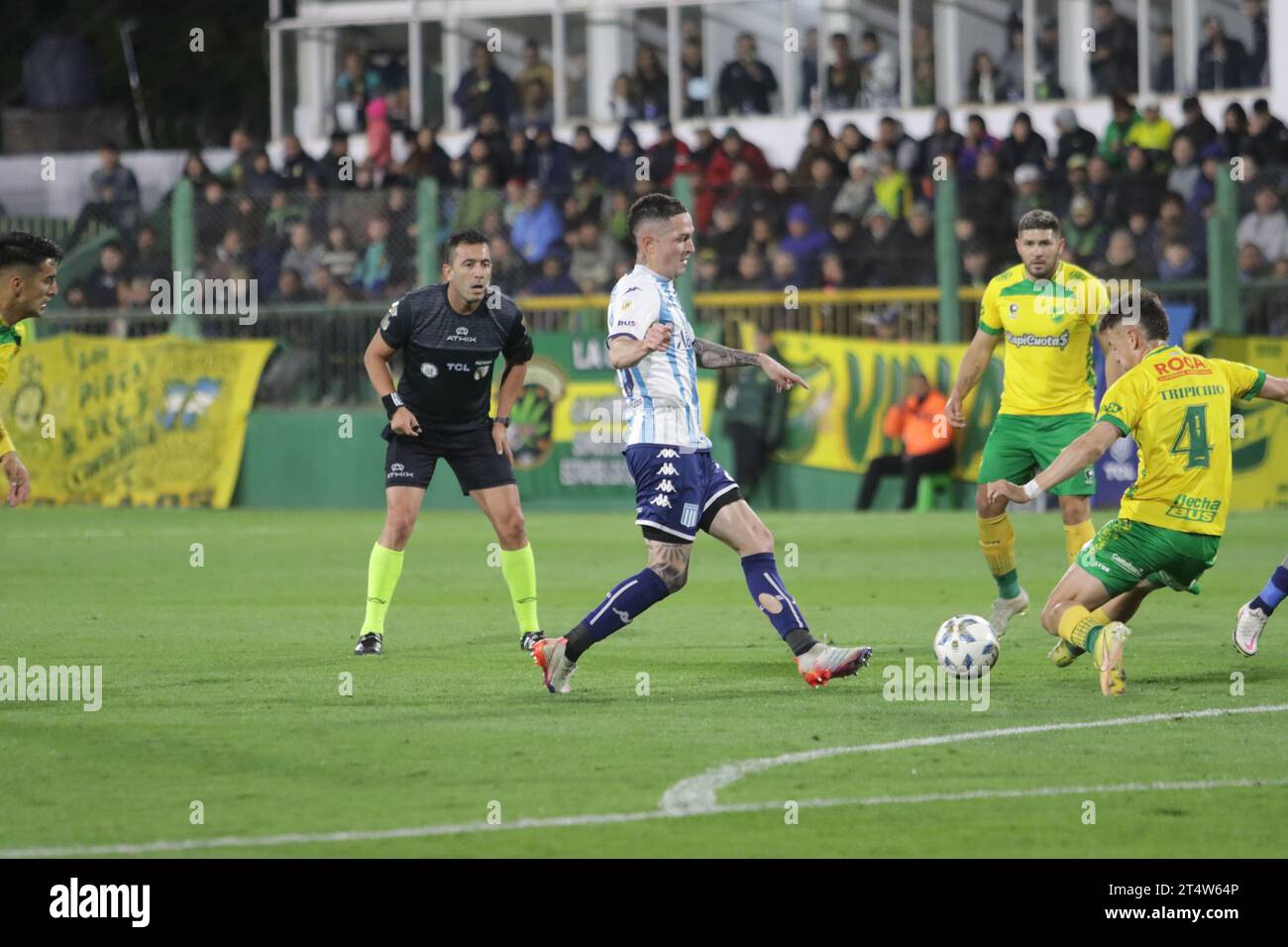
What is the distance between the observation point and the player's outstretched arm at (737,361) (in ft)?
30.7

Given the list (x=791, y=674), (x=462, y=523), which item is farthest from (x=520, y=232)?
(x=791, y=674)

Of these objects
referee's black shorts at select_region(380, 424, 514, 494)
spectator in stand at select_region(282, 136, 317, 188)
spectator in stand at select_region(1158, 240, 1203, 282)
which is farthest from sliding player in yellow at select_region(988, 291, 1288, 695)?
spectator in stand at select_region(282, 136, 317, 188)

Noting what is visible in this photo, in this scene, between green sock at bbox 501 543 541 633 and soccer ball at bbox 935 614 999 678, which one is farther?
green sock at bbox 501 543 541 633

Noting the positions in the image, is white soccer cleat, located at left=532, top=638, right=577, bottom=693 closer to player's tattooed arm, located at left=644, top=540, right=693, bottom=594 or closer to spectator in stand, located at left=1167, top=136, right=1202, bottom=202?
player's tattooed arm, located at left=644, top=540, right=693, bottom=594

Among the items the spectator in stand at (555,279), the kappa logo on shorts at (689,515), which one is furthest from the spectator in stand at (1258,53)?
the kappa logo on shorts at (689,515)

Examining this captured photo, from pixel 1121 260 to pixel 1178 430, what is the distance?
1100cm

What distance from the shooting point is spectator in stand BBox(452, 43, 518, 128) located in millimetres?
28234

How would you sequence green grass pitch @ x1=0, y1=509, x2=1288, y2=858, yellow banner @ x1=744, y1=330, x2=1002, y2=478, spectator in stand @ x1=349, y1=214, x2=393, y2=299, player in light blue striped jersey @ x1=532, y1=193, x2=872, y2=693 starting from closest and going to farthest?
green grass pitch @ x1=0, y1=509, x2=1288, y2=858 < player in light blue striped jersey @ x1=532, y1=193, x2=872, y2=693 < yellow banner @ x1=744, y1=330, x2=1002, y2=478 < spectator in stand @ x1=349, y1=214, x2=393, y2=299

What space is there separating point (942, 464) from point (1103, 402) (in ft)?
38.1

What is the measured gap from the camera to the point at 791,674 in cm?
1003

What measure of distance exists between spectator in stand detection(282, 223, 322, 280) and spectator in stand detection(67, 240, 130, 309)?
2.16m

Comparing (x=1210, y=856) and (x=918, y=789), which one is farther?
(x=918, y=789)

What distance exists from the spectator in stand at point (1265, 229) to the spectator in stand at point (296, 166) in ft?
37.6

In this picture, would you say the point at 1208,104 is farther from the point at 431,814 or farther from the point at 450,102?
the point at 431,814
